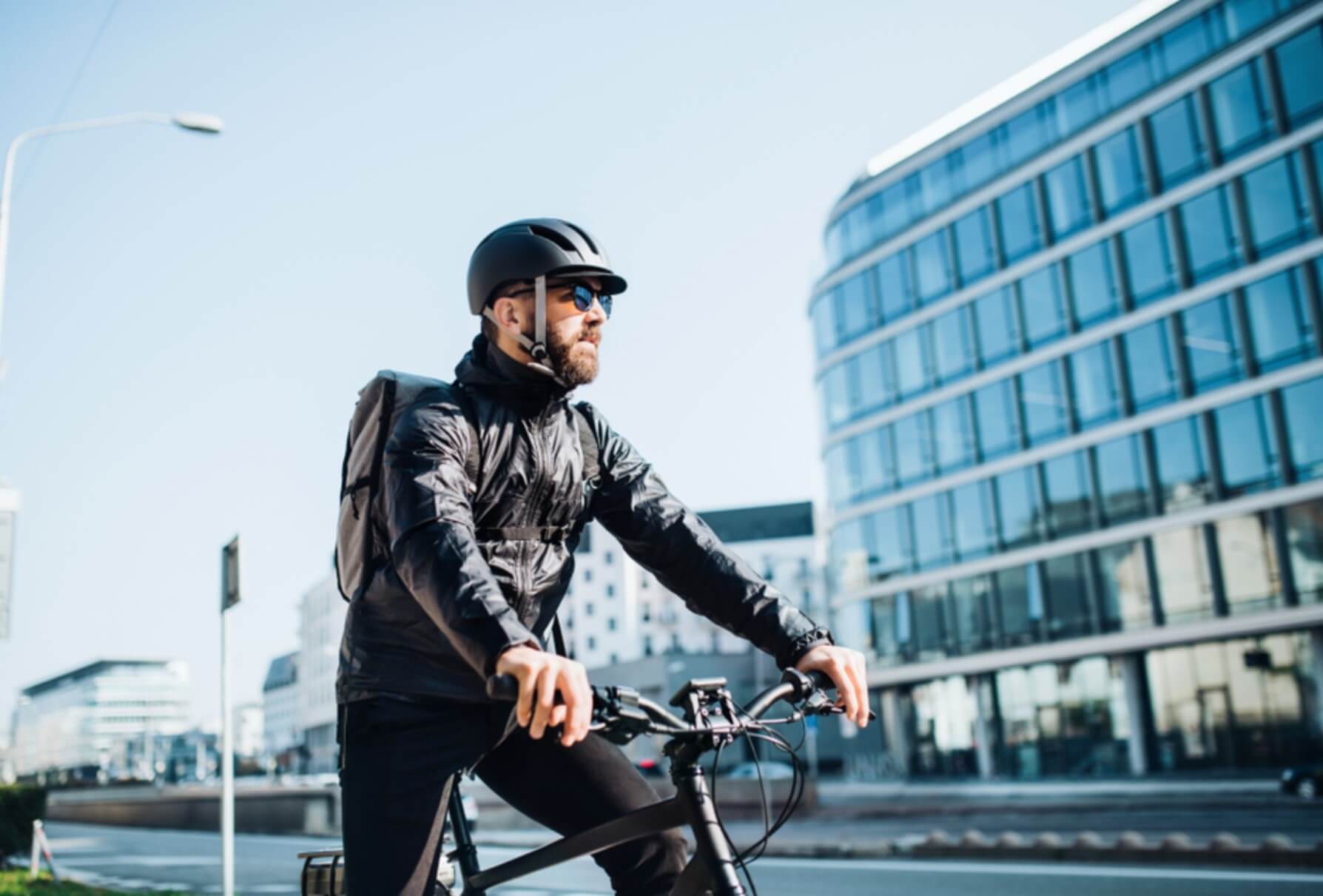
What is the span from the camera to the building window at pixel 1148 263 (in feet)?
119

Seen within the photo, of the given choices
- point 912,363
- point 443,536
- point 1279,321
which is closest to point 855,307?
point 912,363

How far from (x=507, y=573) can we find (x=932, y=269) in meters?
43.5

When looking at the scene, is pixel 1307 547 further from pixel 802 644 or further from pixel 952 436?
pixel 802 644

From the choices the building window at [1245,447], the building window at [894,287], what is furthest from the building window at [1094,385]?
the building window at [894,287]

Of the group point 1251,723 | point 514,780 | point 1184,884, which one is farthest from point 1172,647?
point 514,780

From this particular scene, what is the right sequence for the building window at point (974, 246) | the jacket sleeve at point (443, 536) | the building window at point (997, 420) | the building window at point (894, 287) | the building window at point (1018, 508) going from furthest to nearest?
the building window at point (894, 287), the building window at point (974, 246), the building window at point (997, 420), the building window at point (1018, 508), the jacket sleeve at point (443, 536)

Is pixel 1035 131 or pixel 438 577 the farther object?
pixel 1035 131

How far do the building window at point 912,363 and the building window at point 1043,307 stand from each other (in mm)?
4418

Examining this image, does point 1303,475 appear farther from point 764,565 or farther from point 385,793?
point 764,565

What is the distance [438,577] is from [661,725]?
47 centimetres

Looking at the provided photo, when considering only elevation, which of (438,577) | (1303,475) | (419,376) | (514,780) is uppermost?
(1303,475)

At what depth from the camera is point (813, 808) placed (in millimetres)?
29312

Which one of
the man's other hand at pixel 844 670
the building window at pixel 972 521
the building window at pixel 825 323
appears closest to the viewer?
the man's other hand at pixel 844 670

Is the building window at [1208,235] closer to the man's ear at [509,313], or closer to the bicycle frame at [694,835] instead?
the man's ear at [509,313]
